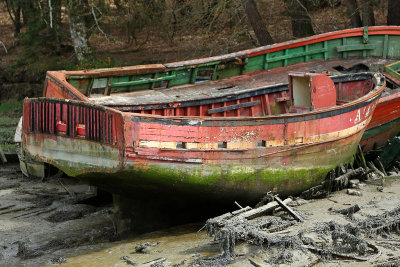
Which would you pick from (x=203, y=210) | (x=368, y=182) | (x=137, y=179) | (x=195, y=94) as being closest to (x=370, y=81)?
(x=368, y=182)

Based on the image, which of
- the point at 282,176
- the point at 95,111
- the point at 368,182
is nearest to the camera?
the point at 95,111

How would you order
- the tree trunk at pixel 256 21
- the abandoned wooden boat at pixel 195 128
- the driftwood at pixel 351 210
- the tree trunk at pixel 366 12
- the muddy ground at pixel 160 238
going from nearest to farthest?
the muddy ground at pixel 160 238, the abandoned wooden boat at pixel 195 128, the driftwood at pixel 351 210, the tree trunk at pixel 366 12, the tree trunk at pixel 256 21

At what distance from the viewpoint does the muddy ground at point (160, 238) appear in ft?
25.0

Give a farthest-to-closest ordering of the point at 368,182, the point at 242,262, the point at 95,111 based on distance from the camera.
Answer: the point at 368,182 → the point at 95,111 → the point at 242,262

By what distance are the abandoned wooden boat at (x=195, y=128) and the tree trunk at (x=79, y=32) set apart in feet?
26.6

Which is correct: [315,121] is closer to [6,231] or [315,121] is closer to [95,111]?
[95,111]

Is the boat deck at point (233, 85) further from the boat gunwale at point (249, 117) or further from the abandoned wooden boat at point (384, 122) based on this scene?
the boat gunwale at point (249, 117)

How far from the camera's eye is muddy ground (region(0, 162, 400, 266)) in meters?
7.63

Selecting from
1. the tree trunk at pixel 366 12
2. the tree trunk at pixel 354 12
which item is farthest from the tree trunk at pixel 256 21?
the tree trunk at pixel 366 12

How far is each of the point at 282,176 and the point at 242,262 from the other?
103 inches

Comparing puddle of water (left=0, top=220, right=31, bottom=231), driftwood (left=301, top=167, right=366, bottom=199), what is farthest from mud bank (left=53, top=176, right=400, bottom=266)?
puddle of water (left=0, top=220, right=31, bottom=231)

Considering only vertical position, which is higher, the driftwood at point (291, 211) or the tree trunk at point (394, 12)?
the tree trunk at point (394, 12)

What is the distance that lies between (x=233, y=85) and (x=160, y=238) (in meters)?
4.81

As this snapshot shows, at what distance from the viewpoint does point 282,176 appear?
9875 mm
